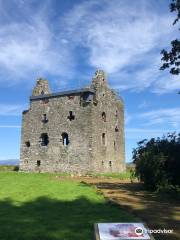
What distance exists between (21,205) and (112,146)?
2883 centimetres

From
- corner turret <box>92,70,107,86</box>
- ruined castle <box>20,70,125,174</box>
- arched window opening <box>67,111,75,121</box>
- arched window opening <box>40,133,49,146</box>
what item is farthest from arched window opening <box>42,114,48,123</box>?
corner turret <box>92,70,107,86</box>

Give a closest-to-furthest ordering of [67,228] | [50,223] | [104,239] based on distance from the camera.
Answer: [104,239]
[67,228]
[50,223]

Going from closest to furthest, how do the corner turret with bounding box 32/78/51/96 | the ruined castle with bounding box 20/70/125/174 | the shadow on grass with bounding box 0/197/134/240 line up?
the shadow on grass with bounding box 0/197/134/240 → the ruined castle with bounding box 20/70/125/174 → the corner turret with bounding box 32/78/51/96

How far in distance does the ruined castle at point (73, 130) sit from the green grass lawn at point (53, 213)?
753 inches

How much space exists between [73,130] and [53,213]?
27.3m

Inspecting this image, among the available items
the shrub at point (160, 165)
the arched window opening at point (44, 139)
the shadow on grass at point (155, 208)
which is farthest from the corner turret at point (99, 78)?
the shadow on grass at point (155, 208)

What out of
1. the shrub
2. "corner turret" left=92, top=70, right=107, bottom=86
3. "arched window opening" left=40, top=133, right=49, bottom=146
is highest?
"corner turret" left=92, top=70, right=107, bottom=86

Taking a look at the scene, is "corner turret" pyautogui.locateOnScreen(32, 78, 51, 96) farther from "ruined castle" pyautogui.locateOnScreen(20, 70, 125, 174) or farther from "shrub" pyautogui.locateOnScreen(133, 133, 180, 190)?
"shrub" pyautogui.locateOnScreen(133, 133, 180, 190)

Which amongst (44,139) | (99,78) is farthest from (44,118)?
(99,78)

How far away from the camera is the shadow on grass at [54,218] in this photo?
37.9 ft

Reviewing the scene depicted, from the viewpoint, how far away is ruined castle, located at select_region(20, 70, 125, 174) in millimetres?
41219

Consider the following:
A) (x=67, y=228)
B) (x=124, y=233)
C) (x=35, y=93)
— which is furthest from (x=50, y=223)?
(x=35, y=93)

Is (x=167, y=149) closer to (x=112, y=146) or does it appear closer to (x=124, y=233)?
(x=124, y=233)

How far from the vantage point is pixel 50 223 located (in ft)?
42.6
